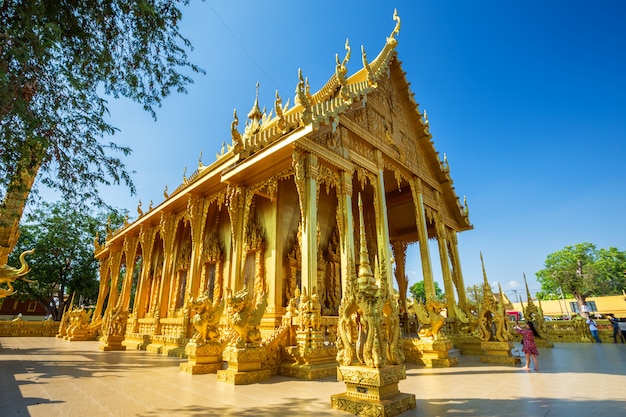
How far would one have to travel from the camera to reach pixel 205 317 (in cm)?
618

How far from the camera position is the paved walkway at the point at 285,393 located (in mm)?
3215

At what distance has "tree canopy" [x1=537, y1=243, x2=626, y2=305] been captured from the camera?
112 feet

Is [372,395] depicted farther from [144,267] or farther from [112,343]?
[144,267]

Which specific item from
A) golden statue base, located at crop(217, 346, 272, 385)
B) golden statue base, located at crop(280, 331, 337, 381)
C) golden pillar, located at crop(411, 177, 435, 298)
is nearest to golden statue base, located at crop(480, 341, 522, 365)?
golden pillar, located at crop(411, 177, 435, 298)

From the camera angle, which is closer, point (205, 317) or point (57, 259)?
point (205, 317)

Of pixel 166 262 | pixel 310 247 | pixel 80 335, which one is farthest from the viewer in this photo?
pixel 80 335

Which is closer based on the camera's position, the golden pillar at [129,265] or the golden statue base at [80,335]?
the golden pillar at [129,265]

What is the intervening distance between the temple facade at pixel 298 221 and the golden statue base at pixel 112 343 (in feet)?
0.20

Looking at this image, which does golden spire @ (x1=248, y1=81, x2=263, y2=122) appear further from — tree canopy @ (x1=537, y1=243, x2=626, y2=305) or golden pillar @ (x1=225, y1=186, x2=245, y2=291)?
tree canopy @ (x1=537, y1=243, x2=626, y2=305)

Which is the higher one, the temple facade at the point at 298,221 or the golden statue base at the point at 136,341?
the temple facade at the point at 298,221

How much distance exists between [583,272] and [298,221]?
134ft

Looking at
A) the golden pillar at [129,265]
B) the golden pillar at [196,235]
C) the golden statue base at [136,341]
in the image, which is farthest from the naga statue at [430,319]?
the golden pillar at [129,265]

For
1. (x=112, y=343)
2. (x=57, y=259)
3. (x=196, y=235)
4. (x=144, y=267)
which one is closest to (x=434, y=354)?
(x=196, y=235)

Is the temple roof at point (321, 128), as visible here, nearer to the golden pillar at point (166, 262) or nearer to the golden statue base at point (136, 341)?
the golden pillar at point (166, 262)
